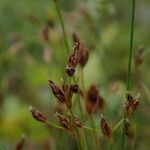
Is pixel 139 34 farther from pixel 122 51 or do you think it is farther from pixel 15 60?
pixel 15 60

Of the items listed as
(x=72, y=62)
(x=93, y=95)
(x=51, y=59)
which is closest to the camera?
(x=72, y=62)

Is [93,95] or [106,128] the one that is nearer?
[106,128]

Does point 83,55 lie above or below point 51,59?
below

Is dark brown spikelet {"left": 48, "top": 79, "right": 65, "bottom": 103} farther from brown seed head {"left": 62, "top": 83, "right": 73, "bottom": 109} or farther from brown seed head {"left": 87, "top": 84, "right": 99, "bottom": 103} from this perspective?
brown seed head {"left": 87, "top": 84, "right": 99, "bottom": 103}

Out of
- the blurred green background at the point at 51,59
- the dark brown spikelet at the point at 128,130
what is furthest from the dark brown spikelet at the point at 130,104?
the blurred green background at the point at 51,59

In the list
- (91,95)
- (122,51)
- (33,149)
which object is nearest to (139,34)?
(122,51)

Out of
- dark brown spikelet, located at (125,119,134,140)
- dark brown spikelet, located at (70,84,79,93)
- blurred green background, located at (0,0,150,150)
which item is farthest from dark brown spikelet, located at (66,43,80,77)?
blurred green background, located at (0,0,150,150)

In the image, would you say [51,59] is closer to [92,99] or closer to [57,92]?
[92,99]

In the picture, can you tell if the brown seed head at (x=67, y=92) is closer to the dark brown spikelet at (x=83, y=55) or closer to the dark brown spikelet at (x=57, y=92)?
the dark brown spikelet at (x=57, y=92)

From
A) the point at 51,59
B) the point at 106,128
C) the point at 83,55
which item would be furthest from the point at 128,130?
the point at 51,59
